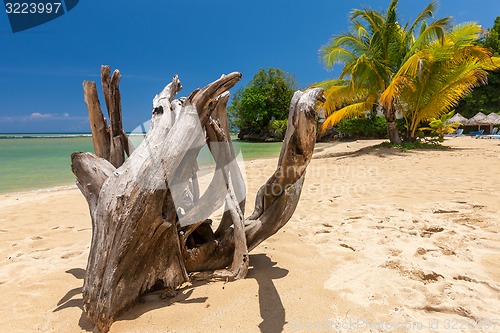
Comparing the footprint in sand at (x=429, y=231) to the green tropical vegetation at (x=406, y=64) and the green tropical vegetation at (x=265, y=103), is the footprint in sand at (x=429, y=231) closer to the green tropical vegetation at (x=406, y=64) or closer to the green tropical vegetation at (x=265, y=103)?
the green tropical vegetation at (x=406, y=64)

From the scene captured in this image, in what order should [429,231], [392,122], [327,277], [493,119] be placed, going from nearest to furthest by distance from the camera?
[327,277]
[429,231]
[392,122]
[493,119]

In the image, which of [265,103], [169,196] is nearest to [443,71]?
[169,196]

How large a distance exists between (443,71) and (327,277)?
12.8 metres

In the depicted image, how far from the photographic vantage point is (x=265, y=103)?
3319 centimetres

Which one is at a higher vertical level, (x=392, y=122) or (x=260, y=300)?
(x=392, y=122)

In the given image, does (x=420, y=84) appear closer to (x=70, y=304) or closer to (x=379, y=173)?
(x=379, y=173)

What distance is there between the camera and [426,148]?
41.2 ft

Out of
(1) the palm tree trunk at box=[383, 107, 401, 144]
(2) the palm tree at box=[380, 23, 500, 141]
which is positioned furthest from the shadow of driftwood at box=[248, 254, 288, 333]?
(1) the palm tree trunk at box=[383, 107, 401, 144]

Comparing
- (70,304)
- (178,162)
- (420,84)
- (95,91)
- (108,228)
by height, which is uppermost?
(420,84)

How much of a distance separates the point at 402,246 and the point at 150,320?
2436 millimetres

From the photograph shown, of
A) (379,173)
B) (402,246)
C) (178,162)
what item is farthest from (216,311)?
(379,173)

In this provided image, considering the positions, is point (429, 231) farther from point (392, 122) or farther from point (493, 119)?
point (493, 119)

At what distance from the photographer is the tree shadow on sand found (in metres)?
1.88

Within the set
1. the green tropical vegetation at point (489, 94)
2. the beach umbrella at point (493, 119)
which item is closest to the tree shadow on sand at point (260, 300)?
the beach umbrella at point (493, 119)
